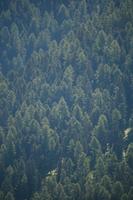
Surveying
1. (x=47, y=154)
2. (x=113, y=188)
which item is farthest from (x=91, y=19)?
(x=113, y=188)

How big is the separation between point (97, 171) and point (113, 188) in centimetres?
829

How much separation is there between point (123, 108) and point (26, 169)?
86.9 ft

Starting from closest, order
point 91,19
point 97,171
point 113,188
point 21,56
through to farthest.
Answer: point 113,188 < point 97,171 < point 21,56 < point 91,19

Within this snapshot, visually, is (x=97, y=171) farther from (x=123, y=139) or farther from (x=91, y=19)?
(x=91, y=19)

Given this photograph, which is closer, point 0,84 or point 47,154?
point 47,154

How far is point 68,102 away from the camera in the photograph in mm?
132625

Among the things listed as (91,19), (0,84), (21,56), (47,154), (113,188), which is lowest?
(113,188)

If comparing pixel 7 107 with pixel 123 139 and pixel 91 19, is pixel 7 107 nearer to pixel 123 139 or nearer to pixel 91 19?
pixel 123 139

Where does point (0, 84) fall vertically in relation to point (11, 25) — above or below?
below

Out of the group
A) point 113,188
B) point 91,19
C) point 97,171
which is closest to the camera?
point 113,188

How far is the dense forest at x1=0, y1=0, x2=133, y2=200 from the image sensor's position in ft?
349

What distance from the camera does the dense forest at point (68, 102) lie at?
106312 millimetres

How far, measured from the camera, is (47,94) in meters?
136

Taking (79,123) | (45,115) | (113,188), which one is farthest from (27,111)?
(113,188)
